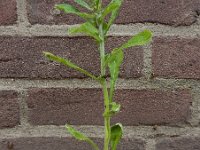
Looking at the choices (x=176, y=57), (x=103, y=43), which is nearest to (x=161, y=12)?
(x=176, y=57)

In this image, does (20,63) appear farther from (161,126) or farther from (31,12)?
(161,126)

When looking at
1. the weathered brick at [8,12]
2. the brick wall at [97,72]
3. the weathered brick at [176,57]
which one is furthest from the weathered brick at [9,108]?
the weathered brick at [176,57]

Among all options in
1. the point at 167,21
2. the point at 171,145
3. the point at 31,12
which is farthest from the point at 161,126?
the point at 31,12

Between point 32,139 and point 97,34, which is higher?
point 97,34

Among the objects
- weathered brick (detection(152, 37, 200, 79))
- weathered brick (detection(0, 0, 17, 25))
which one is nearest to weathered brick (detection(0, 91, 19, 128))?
weathered brick (detection(0, 0, 17, 25))

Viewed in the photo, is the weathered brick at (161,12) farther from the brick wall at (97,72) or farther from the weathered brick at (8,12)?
the weathered brick at (8,12)

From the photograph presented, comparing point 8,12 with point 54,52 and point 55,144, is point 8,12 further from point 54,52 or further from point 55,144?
point 55,144

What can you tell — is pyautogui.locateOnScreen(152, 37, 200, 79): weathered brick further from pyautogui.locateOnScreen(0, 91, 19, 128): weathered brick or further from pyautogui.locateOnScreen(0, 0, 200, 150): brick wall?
pyautogui.locateOnScreen(0, 91, 19, 128): weathered brick
